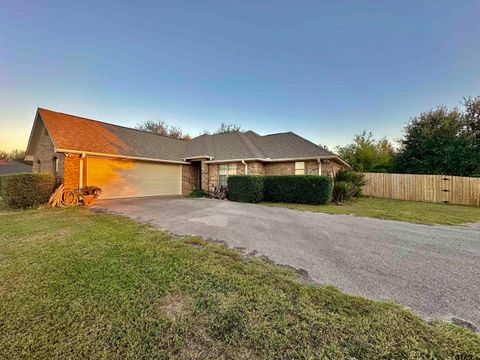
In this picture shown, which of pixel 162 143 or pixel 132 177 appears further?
pixel 162 143

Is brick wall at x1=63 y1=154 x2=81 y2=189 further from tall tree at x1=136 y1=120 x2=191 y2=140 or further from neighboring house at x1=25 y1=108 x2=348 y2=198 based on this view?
tall tree at x1=136 y1=120 x2=191 y2=140

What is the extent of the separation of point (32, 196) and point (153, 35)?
1002cm

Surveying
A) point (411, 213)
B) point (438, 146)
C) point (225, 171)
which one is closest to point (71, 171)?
point (225, 171)

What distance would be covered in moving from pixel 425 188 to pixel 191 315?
18179 mm

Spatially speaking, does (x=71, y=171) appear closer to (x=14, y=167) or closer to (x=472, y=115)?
(x=14, y=167)

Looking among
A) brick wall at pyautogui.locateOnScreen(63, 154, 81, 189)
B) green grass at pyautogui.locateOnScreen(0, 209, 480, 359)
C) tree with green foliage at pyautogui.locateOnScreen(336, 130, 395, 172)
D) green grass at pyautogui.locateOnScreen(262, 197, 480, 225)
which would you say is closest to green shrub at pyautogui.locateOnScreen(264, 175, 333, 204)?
green grass at pyautogui.locateOnScreen(262, 197, 480, 225)

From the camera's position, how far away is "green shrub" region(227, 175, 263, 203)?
1141cm

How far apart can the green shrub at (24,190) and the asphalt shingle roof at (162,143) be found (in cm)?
201

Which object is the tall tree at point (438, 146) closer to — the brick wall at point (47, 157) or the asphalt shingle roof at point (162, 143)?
the asphalt shingle roof at point (162, 143)

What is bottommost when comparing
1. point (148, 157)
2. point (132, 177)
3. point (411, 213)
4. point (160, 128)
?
point (411, 213)

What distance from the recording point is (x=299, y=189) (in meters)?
11.1

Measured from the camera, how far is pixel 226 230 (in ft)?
18.2

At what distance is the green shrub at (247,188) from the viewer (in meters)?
11.4

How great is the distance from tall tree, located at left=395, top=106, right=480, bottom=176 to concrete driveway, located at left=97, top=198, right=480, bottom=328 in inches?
542
